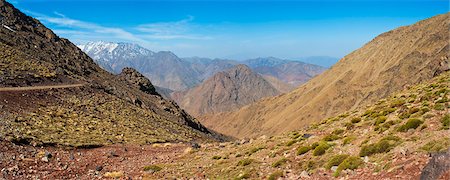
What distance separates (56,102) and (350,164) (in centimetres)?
5967

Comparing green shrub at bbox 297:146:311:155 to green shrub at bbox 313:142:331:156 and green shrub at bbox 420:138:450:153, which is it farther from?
green shrub at bbox 420:138:450:153

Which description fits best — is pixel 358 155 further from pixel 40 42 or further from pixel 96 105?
pixel 40 42

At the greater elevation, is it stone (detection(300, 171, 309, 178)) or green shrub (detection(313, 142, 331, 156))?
green shrub (detection(313, 142, 331, 156))

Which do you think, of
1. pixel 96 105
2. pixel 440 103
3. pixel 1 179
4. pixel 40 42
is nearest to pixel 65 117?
pixel 96 105

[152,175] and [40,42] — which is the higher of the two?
[40,42]

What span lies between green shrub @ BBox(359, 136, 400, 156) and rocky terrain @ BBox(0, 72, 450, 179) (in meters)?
0.05

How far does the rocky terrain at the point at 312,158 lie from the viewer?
17609 millimetres

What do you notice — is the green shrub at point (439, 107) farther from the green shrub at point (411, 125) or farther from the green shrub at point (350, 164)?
the green shrub at point (350, 164)

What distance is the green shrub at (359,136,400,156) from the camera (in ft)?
65.8

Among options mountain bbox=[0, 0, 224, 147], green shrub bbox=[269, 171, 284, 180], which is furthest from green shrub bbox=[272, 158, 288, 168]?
mountain bbox=[0, 0, 224, 147]

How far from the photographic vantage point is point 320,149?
24.0 m

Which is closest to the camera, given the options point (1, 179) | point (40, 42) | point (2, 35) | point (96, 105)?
point (1, 179)

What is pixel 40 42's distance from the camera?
4412 inches

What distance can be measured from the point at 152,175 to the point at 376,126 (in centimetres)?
1783
